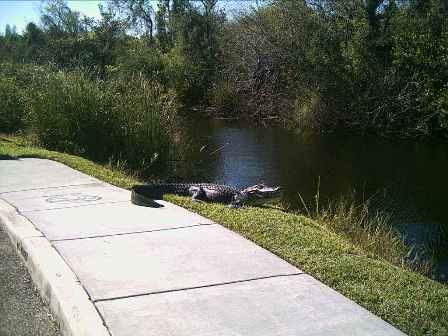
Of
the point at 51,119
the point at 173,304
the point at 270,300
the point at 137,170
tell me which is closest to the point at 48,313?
the point at 173,304

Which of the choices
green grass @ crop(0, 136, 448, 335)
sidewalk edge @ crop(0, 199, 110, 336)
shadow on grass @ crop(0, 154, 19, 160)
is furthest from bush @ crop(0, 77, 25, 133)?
sidewalk edge @ crop(0, 199, 110, 336)

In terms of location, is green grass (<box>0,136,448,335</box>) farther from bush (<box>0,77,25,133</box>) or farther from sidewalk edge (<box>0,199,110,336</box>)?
bush (<box>0,77,25,133</box>)

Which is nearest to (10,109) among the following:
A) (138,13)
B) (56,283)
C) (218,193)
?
(218,193)

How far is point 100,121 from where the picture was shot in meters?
12.2

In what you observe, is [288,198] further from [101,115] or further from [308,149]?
[308,149]

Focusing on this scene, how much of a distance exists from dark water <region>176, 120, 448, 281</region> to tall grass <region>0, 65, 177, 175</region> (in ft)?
3.66

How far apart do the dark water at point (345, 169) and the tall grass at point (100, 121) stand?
1116 millimetres

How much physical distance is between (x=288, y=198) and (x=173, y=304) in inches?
327

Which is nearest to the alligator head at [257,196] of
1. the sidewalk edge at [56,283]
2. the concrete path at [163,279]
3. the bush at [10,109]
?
the concrete path at [163,279]

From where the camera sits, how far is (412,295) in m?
4.40

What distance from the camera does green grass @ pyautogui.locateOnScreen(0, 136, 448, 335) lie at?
13.1 feet

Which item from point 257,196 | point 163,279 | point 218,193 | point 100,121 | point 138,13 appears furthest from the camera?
point 138,13

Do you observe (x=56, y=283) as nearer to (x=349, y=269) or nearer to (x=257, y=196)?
(x=349, y=269)

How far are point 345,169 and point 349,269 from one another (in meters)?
11.1
